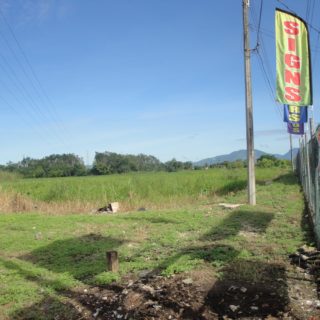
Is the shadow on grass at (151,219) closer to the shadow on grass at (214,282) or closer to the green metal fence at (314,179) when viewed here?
the shadow on grass at (214,282)

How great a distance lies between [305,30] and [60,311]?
6419 mm

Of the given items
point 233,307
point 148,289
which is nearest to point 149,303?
point 148,289

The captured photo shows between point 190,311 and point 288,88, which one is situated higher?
point 288,88

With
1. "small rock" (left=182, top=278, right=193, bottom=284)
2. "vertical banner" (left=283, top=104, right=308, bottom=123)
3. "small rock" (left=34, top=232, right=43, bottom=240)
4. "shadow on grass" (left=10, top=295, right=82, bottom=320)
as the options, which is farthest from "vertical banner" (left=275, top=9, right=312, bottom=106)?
"vertical banner" (left=283, top=104, right=308, bottom=123)

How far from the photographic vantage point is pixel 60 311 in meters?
5.19

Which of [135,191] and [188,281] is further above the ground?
[135,191]

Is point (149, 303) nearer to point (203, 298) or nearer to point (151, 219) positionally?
point (203, 298)

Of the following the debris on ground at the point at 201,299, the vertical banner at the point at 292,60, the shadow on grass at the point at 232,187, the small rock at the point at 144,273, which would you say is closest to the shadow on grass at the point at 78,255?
the small rock at the point at 144,273

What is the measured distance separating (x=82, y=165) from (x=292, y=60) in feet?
177

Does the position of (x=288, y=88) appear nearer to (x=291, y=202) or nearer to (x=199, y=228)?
(x=199, y=228)

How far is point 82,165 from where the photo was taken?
2367 inches

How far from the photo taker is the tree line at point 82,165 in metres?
57.2

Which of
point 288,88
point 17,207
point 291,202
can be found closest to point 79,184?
point 17,207

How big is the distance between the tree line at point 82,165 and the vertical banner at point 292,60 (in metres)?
42.8
